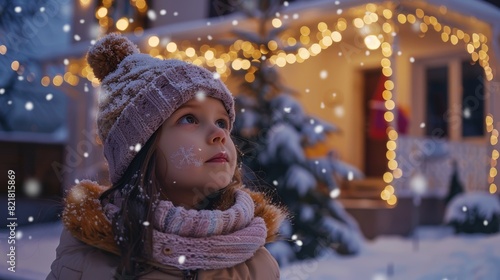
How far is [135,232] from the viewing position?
1943 millimetres

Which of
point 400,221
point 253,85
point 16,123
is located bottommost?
point 400,221

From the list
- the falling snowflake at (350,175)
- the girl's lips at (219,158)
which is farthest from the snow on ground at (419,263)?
the girl's lips at (219,158)

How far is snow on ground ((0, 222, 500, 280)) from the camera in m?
4.36

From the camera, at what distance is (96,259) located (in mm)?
2004

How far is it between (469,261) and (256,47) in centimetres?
285

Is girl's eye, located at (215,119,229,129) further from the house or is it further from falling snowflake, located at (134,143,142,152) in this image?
the house

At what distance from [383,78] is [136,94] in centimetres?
904

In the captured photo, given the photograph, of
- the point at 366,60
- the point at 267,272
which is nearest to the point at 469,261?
the point at 267,272

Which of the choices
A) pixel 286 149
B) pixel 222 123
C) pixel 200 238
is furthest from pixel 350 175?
pixel 200 238

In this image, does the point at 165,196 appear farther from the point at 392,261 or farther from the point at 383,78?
the point at 383,78

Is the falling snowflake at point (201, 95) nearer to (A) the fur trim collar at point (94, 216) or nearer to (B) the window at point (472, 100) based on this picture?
(A) the fur trim collar at point (94, 216)

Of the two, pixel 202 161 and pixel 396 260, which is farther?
pixel 396 260

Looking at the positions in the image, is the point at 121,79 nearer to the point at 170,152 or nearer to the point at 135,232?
the point at 170,152

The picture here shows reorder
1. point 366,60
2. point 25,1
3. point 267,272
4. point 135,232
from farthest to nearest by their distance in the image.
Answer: point 366,60 < point 25,1 < point 267,272 < point 135,232
